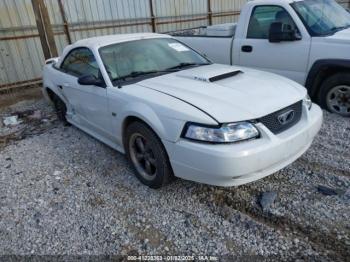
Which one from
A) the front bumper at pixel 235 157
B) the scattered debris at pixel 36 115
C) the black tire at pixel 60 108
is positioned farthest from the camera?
the scattered debris at pixel 36 115

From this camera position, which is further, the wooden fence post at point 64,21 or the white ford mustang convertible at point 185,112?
the wooden fence post at point 64,21

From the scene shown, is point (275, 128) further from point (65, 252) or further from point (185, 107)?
point (65, 252)

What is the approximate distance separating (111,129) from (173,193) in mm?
1071

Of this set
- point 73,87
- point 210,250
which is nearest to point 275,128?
point 210,250

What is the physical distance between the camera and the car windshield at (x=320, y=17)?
15.3ft

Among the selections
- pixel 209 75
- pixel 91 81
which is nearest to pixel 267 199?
pixel 209 75

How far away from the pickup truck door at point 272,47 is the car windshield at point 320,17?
0.13 metres

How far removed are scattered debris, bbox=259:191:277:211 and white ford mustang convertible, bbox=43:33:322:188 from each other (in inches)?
13.8

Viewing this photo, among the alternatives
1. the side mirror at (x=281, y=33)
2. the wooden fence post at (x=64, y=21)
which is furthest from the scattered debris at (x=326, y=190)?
the wooden fence post at (x=64, y=21)

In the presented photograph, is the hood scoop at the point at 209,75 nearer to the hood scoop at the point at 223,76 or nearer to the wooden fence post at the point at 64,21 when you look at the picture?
the hood scoop at the point at 223,76

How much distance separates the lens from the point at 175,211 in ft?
9.77

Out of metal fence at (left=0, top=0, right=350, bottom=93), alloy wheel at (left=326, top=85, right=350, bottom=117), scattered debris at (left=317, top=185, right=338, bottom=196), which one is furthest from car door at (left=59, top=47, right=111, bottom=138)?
alloy wheel at (left=326, top=85, right=350, bottom=117)

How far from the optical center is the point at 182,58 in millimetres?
4004

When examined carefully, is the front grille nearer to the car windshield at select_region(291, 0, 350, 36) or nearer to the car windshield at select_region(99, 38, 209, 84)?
the car windshield at select_region(99, 38, 209, 84)
